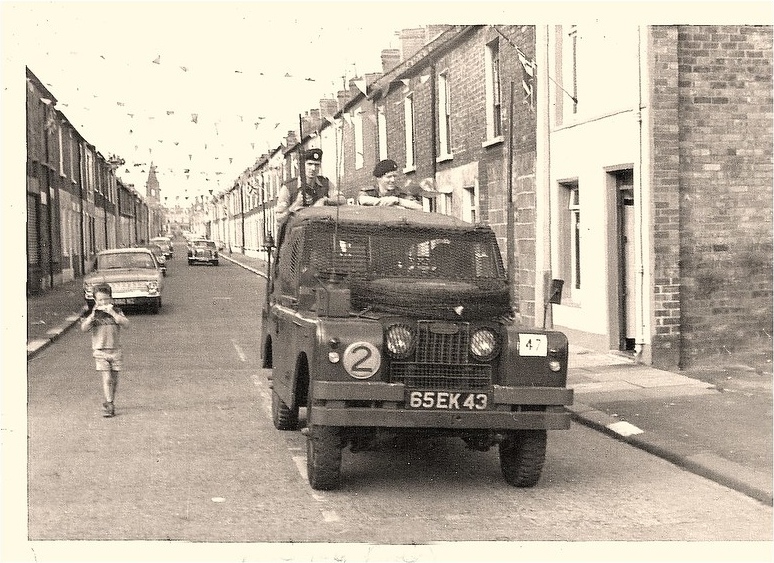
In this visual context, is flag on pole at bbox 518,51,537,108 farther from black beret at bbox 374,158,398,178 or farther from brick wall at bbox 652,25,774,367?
black beret at bbox 374,158,398,178

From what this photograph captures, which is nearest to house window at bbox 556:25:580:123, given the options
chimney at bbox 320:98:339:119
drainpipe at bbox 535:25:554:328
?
drainpipe at bbox 535:25:554:328

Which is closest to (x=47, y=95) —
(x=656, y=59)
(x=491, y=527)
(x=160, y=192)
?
(x=656, y=59)

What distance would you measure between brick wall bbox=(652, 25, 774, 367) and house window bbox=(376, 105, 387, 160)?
644 inches

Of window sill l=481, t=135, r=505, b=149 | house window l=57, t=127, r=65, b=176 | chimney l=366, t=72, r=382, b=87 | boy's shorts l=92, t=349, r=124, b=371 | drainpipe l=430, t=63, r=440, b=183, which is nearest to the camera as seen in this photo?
boy's shorts l=92, t=349, r=124, b=371

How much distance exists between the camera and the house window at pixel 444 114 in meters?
22.7

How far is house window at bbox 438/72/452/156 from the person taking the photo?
893 inches

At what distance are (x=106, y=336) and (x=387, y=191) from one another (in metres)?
3.47

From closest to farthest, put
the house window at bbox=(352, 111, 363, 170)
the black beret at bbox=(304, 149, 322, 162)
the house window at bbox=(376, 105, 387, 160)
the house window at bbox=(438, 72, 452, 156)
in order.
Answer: the black beret at bbox=(304, 149, 322, 162) < the house window at bbox=(438, 72, 452, 156) < the house window at bbox=(376, 105, 387, 160) < the house window at bbox=(352, 111, 363, 170)

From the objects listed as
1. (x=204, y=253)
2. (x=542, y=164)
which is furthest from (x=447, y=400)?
(x=204, y=253)

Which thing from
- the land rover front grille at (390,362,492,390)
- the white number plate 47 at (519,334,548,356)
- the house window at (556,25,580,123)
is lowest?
the land rover front grille at (390,362,492,390)

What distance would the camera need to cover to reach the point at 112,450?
28.1 feet

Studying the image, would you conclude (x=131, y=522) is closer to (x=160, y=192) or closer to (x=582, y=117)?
(x=582, y=117)

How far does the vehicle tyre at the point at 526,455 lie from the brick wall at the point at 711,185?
21.1 ft

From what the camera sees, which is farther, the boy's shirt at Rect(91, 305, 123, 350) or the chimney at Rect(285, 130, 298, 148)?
the chimney at Rect(285, 130, 298, 148)
